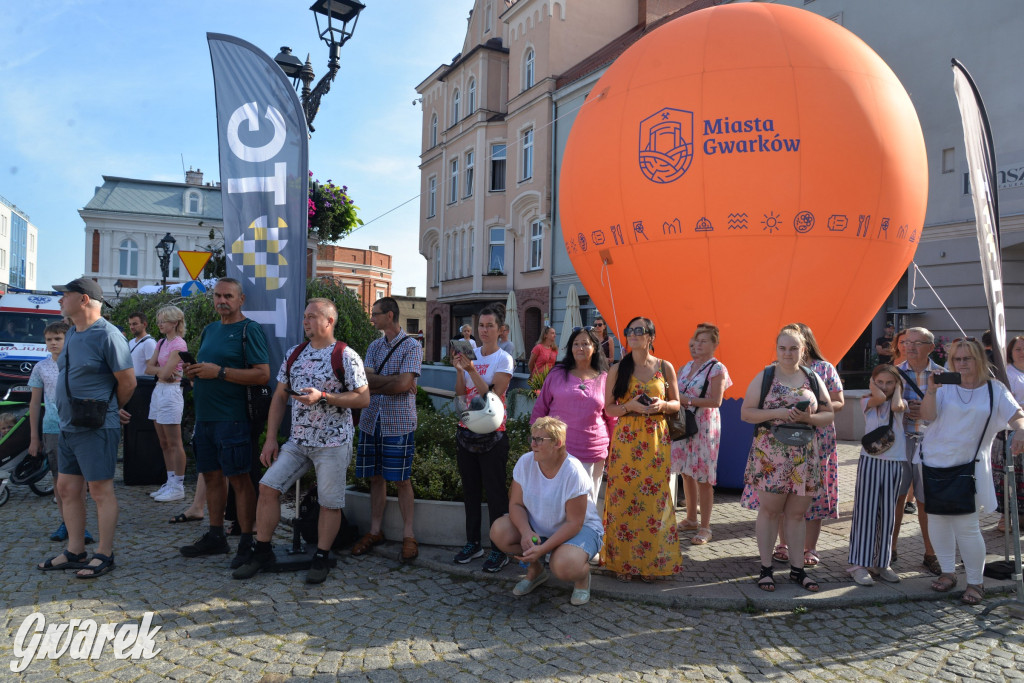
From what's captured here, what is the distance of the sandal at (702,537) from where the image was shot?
5.74m

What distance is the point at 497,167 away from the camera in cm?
2708

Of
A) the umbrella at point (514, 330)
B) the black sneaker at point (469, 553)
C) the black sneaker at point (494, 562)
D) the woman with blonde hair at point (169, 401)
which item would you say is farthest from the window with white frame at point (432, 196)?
the black sneaker at point (494, 562)

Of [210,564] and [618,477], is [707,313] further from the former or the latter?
[210,564]

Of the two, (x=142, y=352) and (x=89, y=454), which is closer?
(x=89, y=454)

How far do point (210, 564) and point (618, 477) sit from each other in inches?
120

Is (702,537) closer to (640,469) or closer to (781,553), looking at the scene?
(781,553)

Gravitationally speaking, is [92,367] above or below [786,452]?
above

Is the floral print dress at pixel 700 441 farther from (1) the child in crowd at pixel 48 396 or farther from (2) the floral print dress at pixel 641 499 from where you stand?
(1) the child in crowd at pixel 48 396

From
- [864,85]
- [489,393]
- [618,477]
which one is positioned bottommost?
[618,477]

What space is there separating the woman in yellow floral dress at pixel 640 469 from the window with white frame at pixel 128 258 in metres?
50.7

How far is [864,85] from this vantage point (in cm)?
685

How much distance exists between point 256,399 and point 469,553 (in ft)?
6.35

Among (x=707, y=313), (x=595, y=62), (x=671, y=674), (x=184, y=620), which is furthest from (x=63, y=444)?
(x=595, y=62)

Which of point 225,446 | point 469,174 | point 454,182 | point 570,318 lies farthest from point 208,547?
point 454,182
